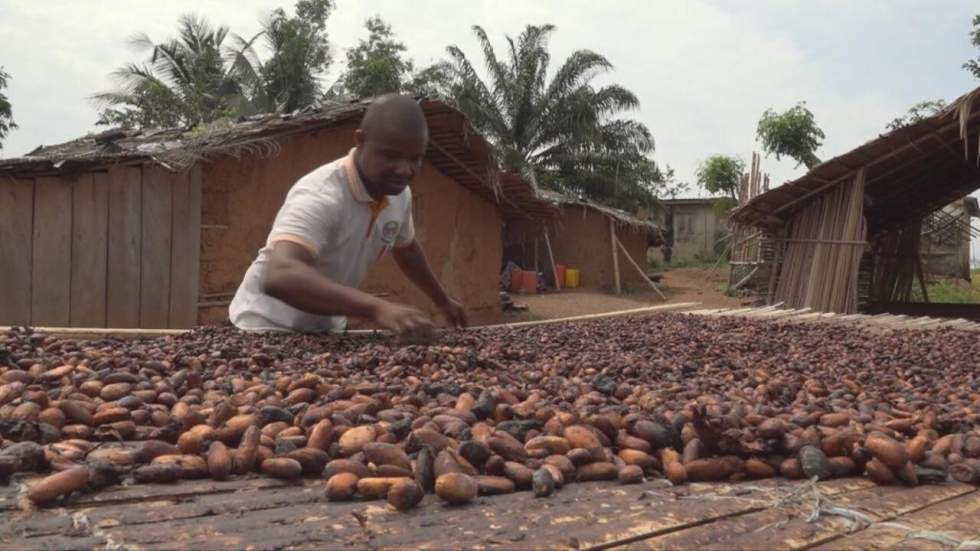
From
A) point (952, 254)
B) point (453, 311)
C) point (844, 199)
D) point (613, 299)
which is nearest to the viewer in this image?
point (453, 311)

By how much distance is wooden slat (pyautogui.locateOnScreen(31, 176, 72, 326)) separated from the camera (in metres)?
6.66

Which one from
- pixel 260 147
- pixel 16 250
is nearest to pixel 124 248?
pixel 16 250

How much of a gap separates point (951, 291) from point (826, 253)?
11903 millimetres

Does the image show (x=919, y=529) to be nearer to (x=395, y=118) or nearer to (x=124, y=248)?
(x=395, y=118)

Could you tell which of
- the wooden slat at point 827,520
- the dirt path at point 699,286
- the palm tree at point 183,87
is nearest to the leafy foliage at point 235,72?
the palm tree at point 183,87

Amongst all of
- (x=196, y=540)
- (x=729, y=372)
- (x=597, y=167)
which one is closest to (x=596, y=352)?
(x=729, y=372)

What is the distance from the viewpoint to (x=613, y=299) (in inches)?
685

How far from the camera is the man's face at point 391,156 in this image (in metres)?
3.13

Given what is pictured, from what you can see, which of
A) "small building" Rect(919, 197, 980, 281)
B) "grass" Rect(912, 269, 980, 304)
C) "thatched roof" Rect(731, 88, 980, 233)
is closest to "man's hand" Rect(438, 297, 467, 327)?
"thatched roof" Rect(731, 88, 980, 233)

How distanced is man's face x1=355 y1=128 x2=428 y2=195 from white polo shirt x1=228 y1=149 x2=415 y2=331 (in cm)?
10

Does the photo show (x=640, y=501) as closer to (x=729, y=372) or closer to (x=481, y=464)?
(x=481, y=464)

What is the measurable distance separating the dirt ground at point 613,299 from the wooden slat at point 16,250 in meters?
7.19

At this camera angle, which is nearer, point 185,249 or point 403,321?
point 403,321

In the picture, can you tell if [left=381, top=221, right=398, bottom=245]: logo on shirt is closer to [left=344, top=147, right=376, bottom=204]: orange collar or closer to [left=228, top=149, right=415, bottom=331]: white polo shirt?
[left=228, top=149, right=415, bottom=331]: white polo shirt
